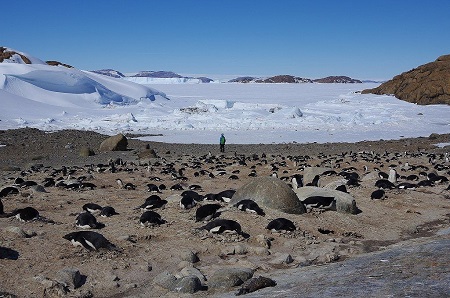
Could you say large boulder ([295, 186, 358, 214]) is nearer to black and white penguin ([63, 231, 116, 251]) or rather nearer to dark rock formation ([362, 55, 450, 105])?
black and white penguin ([63, 231, 116, 251])

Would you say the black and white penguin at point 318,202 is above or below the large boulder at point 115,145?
below

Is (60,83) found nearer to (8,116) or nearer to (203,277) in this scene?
(8,116)

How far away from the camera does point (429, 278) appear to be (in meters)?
4.20

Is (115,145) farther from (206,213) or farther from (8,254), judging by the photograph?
Result: (8,254)

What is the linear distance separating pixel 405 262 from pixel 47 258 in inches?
157

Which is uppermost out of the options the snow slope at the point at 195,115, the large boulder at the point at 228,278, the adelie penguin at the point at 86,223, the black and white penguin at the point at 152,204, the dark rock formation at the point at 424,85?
the dark rock formation at the point at 424,85

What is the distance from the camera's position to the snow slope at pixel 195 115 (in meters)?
31.3

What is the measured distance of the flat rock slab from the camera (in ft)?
13.1

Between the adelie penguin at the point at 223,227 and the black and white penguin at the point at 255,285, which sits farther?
the adelie penguin at the point at 223,227

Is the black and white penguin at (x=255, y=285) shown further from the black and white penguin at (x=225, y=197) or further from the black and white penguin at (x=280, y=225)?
the black and white penguin at (x=225, y=197)

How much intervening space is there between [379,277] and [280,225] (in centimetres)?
291

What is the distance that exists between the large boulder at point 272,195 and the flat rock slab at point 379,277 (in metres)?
2.60

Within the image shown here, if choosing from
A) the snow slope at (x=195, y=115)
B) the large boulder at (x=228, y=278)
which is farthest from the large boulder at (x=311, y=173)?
the snow slope at (x=195, y=115)

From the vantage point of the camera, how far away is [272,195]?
8.27m
